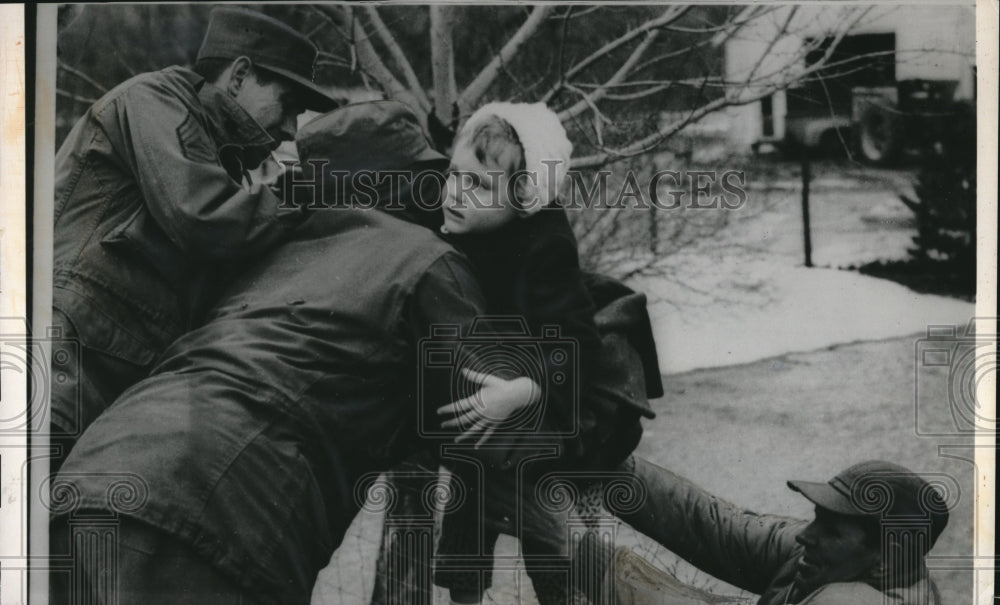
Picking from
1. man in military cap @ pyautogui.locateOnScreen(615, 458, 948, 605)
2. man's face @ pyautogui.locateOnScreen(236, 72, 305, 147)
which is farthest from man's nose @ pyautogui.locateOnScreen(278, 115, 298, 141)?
man in military cap @ pyautogui.locateOnScreen(615, 458, 948, 605)

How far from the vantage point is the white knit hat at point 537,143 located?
24.9 ft

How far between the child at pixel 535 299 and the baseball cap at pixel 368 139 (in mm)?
235

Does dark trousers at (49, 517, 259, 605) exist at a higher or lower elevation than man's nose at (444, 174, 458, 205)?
lower

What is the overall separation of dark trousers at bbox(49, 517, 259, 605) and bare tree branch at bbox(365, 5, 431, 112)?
2737mm

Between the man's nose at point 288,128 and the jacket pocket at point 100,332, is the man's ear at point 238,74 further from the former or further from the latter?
the jacket pocket at point 100,332

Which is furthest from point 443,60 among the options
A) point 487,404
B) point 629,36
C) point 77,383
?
point 77,383

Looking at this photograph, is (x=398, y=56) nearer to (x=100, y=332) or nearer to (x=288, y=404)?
(x=288, y=404)

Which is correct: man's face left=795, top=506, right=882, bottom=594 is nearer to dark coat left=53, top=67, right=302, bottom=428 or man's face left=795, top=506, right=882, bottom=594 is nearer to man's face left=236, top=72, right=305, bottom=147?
dark coat left=53, top=67, right=302, bottom=428

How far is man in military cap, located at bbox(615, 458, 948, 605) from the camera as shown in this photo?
24.7 feet

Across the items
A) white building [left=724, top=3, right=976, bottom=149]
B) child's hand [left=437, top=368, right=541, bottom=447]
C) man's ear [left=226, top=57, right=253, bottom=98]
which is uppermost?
white building [left=724, top=3, right=976, bottom=149]

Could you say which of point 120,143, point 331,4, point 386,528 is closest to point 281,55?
point 331,4

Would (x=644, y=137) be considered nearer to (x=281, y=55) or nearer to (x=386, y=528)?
(x=281, y=55)

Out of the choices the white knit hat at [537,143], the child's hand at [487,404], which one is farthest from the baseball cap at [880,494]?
the white knit hat at [537,143]

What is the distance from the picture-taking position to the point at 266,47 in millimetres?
7656
